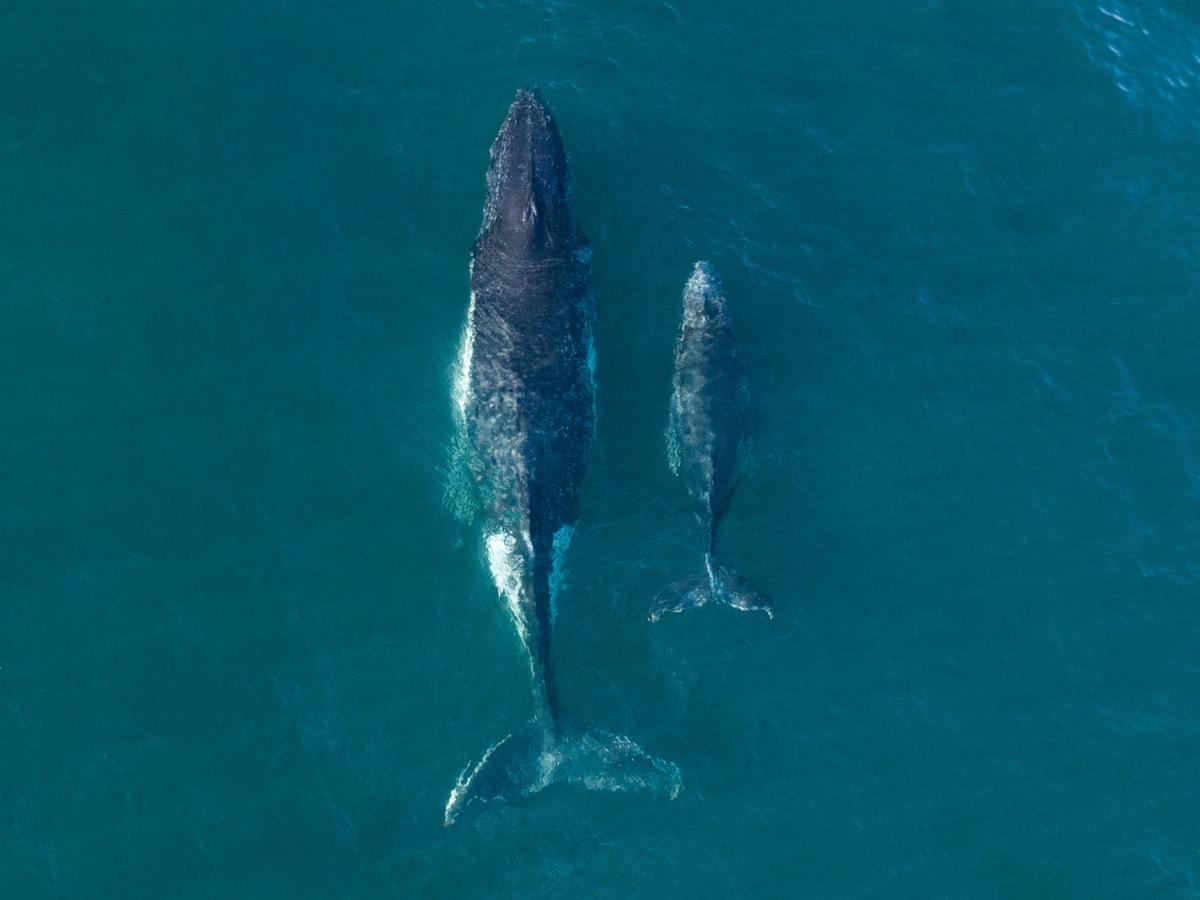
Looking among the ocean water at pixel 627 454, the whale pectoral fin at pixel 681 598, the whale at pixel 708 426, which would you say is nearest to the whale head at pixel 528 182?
the ocean water at pixel 627 454

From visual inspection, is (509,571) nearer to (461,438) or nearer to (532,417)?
(461,438)

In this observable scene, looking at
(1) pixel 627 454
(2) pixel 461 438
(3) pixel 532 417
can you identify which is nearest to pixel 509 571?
(2) pixel 461 438

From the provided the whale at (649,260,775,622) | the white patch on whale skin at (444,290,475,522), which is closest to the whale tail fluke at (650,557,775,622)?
the whale at (649,260,775,622)

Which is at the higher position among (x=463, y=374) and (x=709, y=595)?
(x=463, y=374)

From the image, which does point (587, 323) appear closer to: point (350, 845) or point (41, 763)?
point (350, 845)

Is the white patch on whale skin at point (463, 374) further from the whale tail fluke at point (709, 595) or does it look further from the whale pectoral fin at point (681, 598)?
the whale tail fluke at point (709, 595)

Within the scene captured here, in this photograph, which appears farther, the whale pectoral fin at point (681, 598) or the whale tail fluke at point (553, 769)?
the whale pectoral fin at point (681, 598)

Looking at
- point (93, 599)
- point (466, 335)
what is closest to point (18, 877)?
point (93, 599)
